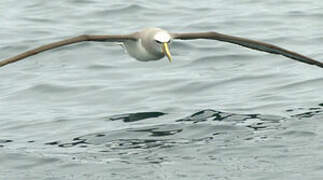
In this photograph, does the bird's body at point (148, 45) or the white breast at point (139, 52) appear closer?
the bird's body at point (148, 45)

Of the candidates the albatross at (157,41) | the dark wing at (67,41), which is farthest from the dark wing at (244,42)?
the dark wing at (67,41)

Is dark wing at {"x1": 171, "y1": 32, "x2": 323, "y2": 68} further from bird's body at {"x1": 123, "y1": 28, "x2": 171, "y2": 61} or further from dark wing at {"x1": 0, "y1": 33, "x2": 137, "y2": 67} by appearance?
dark wing at {"x1": 0, "y1": 33, "x2": 137, "y2": 67}

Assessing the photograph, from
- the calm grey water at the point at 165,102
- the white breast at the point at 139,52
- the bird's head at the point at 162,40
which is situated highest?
the bird's head at the point at 162,40

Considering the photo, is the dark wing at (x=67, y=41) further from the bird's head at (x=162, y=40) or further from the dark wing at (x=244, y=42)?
the dark wing at (x=244, y=42)

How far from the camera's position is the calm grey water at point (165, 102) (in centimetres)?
1206

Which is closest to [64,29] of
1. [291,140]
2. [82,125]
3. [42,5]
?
[42,5]

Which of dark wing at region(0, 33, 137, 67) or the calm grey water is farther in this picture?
dark wing at region(0, 33, 137, 67)

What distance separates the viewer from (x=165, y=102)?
1492cm

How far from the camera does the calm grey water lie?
12062mm

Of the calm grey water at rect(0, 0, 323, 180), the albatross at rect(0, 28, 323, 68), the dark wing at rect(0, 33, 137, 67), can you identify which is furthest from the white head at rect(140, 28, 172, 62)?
the calm grey water at rect(0, 0, 323, 180)

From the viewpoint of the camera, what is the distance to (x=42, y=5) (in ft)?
73.4

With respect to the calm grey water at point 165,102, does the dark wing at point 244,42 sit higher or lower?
higher

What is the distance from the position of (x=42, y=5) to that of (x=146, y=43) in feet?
27.0

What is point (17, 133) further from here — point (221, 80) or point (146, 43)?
point (221, 80)
